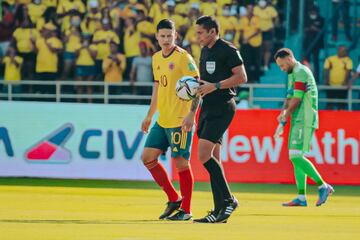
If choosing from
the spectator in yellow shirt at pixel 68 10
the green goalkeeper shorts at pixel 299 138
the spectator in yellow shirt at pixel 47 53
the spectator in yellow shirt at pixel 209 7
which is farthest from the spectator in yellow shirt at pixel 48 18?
the green goalkeeper shorts at pixel 299 138

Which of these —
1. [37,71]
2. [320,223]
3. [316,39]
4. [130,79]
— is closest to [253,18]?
[316,39]

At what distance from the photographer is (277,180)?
19641mm

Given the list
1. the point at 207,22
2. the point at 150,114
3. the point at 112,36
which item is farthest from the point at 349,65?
the point at 207,22

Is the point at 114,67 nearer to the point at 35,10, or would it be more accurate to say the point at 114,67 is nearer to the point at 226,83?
the point at 35,10

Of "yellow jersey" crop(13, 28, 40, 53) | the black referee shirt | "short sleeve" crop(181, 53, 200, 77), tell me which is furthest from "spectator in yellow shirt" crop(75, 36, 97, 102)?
the black referee shirt

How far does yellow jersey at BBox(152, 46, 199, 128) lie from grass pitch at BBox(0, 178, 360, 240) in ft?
3.87

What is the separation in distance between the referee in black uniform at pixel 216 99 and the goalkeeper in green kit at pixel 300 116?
11.0ft

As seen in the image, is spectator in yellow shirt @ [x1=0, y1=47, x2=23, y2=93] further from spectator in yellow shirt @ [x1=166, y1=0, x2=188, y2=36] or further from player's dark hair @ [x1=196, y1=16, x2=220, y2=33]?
player's dark hair @ [x1=196, y1=16, x2=220, y2=33]

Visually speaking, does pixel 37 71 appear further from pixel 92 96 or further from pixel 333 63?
pixel 333 63

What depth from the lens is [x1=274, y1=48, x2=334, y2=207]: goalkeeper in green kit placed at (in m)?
14.9

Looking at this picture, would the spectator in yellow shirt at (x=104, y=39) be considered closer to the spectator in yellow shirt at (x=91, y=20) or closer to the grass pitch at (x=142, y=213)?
the spectator in yellow shirt at (x=91, y=20)

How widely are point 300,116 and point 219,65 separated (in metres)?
3.91

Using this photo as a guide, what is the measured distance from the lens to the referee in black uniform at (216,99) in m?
11.4

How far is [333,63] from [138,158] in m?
6.62
